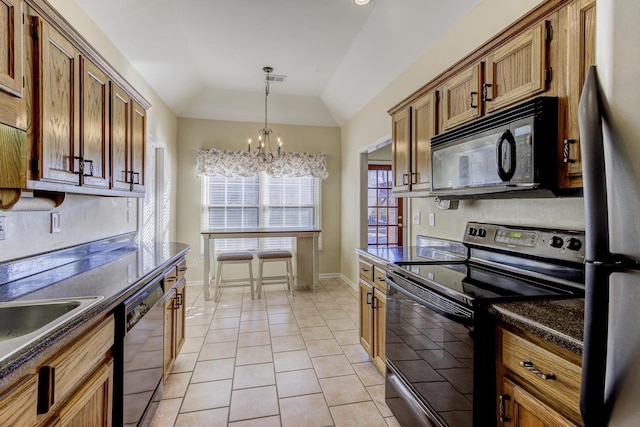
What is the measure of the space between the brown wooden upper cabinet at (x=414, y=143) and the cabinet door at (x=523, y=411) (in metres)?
Result: 1.35

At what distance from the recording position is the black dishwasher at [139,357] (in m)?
1.40

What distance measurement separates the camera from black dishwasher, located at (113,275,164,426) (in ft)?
4.58

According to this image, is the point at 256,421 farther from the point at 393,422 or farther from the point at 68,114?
the point at 68,114

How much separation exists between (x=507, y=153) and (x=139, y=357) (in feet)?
6.62

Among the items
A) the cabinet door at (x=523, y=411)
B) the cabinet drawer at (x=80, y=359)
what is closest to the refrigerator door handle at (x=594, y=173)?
the cabinet door at (x=523, y=411)

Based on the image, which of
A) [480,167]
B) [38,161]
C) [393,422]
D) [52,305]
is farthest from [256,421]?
[480,167]

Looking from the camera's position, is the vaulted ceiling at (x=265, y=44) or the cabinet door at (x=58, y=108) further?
the vaulted ceiling at (x=265, y=44)

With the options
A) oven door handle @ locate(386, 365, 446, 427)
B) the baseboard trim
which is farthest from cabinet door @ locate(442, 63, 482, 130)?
the baseboard trim

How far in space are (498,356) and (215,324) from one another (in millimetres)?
2951

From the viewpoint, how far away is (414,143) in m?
2.38

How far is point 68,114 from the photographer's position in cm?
154

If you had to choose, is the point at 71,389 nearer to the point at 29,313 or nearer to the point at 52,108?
the point at 29,313

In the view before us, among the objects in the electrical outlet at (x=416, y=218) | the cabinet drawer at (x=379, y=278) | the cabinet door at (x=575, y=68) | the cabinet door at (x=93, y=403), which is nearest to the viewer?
the cabinet door at (x=93, y=403)

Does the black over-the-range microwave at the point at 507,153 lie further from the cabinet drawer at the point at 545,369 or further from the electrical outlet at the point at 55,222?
the electrical outlet at the point at 55,222
